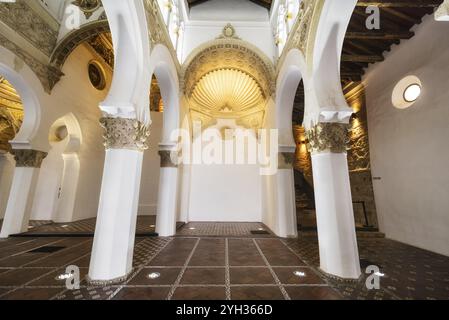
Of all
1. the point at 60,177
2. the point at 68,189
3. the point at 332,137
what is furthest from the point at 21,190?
the point at 332,137

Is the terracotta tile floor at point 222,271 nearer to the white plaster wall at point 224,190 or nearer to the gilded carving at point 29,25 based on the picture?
the white plaster wall at point 224,190

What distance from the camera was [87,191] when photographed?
7906 millimetres

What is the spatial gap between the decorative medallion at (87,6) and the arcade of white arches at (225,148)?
0.28 ft

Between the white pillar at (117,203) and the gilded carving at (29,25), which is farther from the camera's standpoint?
the gilded carving at (29,25)

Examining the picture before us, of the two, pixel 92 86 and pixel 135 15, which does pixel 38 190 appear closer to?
pixel 92 86

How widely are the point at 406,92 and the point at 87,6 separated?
10.4 m

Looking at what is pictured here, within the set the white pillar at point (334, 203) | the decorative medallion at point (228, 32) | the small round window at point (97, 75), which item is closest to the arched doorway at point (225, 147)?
→ the decorative medallion at point (228, 32)

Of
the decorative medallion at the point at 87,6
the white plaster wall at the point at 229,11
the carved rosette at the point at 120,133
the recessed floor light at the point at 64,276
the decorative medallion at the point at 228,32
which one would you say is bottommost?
the recessed floor light at the point at 64,276

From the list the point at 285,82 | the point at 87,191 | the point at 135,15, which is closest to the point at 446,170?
the point at 285,82

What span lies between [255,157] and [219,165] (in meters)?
1.81

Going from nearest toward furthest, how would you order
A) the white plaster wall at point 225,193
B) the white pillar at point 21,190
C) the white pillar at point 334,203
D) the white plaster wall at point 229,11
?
the white pillar at point 334,203 < the white pillar at point 21,190 < the white plaster wall at point 229,11 < the white plaster wall at point 225,193

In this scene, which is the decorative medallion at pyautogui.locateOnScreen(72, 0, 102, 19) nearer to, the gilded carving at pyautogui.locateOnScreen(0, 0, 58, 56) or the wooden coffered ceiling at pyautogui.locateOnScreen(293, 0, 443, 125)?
the gilded carving at pyautogui.locateOnScreen(0, 0, 58, 56)

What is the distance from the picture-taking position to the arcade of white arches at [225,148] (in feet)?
9.82


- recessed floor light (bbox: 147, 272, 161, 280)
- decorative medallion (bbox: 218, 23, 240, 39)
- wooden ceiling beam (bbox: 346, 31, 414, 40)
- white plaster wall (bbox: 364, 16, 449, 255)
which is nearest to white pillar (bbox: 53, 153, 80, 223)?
recessed floor light (bbox: 147, 272, 161, 280)
